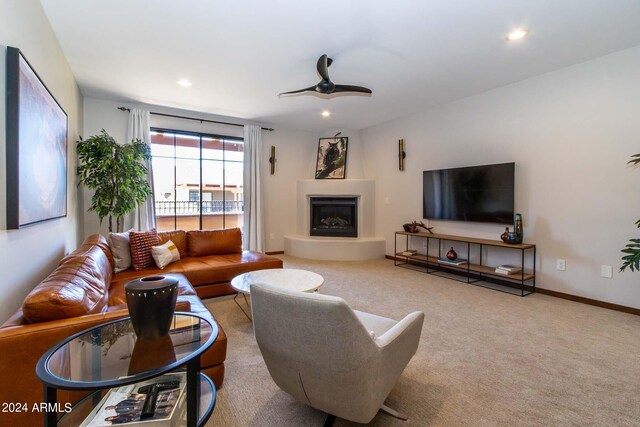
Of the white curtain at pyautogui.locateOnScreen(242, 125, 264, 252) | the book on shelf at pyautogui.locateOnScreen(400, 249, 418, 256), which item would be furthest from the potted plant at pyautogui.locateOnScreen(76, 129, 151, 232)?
the book on shelf at pyautogui.locateOnScreen(400, 249, 418, 256)

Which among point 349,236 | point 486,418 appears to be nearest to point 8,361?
point 486,418

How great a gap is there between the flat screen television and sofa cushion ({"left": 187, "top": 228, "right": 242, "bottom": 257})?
3.08 metres

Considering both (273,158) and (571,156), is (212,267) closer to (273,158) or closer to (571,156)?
(273,158)

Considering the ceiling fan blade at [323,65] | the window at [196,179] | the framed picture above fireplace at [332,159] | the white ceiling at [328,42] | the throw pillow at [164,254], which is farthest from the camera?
the framed picture above fireplace at [332,159]

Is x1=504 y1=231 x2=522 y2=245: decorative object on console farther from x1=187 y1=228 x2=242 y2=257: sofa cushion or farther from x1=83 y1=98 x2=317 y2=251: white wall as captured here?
x1=83 y1=98 x2=317 y2=251: white wall

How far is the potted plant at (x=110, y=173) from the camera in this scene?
3.75 metres

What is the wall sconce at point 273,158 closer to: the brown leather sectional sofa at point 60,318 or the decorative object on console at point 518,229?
the brown leather sectional sofa at point 60,318

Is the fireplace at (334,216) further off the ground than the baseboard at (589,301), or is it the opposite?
the fireplace at (334,216)

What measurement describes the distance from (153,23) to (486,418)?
12.2ft

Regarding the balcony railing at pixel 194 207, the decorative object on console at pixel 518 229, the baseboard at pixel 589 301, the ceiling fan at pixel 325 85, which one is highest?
the ceiling fan at pixel 325 85

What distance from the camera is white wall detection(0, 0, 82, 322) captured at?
1582mm

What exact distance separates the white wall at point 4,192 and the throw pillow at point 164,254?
794mm

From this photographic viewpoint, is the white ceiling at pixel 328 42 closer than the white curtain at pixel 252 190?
Yes

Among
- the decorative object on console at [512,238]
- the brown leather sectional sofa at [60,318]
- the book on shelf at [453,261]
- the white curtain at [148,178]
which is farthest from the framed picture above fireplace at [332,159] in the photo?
the brown leather sectional sofa at [60,318]
